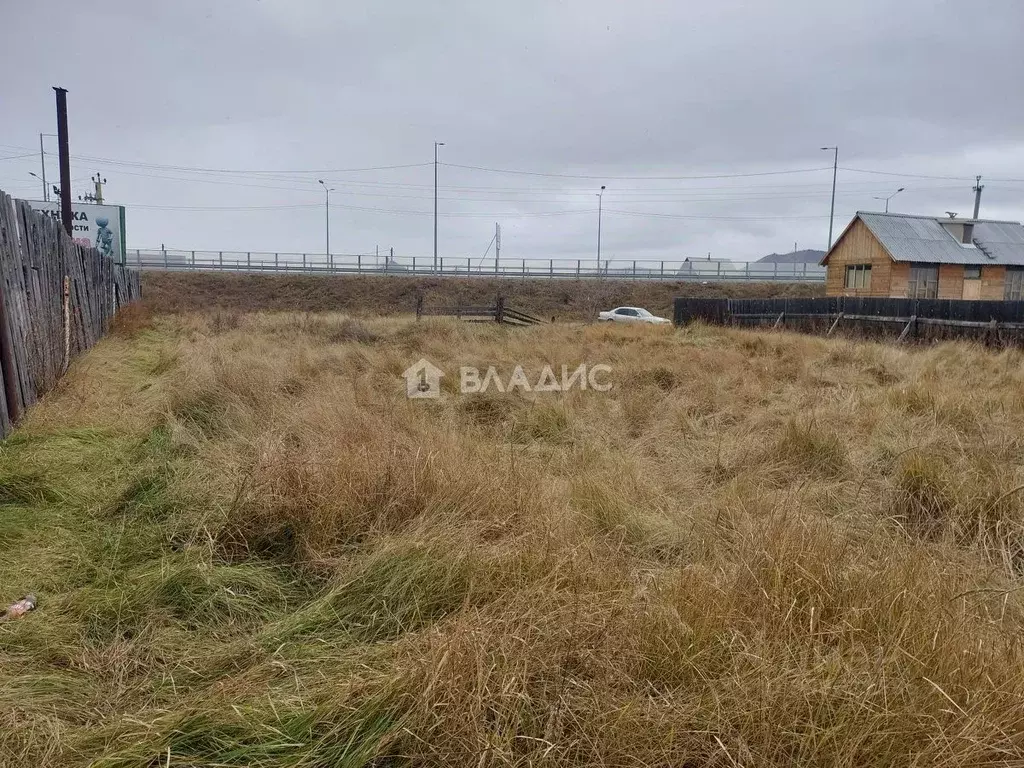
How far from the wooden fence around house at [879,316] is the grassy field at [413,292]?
1152cm

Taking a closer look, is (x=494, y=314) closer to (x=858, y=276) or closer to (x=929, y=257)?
(x=858, y=276)

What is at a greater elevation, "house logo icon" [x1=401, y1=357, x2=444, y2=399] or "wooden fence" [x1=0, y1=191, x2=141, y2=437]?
"wooden fence" [x1=0, y1=191, x2=141, y2=437]

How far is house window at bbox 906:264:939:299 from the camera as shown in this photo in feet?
91.5

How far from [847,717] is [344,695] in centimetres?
148

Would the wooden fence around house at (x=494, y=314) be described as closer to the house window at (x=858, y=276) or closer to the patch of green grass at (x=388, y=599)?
the house window at (x=858, y=276)

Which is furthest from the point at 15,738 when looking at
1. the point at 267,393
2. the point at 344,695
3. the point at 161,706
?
the point at 267,393

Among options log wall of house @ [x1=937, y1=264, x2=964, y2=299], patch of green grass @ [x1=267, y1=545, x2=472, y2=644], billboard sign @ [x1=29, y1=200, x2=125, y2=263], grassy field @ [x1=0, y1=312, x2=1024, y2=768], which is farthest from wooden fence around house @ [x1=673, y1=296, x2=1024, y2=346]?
billboard sign @ [x1=29, y1=200, x2=125, y2=263]

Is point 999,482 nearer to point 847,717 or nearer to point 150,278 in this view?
point 847,717

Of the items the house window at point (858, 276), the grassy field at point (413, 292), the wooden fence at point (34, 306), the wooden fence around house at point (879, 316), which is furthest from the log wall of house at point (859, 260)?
the wooden fence at point (34, 306)

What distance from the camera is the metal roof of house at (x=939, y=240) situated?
27.9 m
